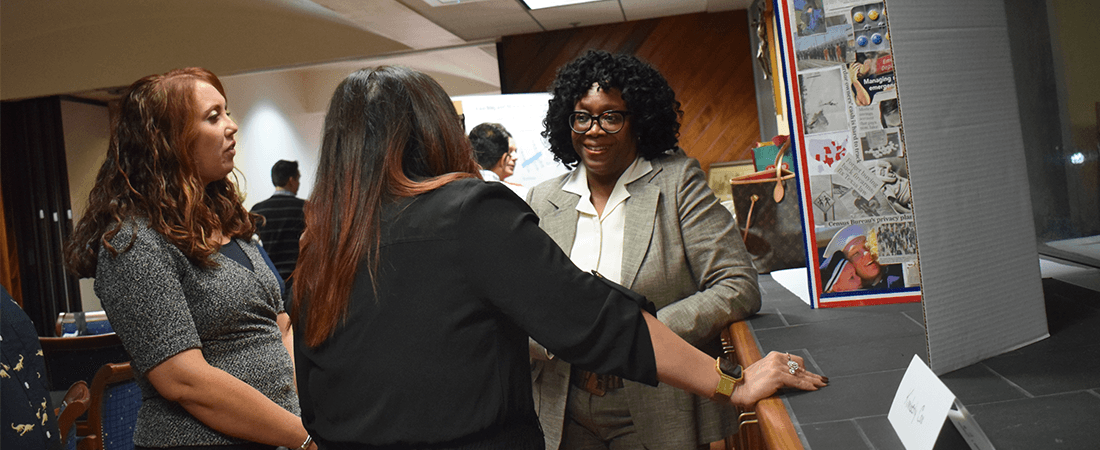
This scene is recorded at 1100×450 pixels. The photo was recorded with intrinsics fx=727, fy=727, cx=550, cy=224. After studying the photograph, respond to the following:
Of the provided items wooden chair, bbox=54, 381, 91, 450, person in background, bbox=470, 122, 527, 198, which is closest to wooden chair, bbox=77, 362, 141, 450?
wooden chair, bbox=54, 381, 91, 450

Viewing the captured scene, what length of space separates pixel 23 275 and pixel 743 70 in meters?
7.38

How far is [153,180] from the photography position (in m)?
1.52

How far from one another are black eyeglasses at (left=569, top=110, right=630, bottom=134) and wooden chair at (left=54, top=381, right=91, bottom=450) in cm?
165

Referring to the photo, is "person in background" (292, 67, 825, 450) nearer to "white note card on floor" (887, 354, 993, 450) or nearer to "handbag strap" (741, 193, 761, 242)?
"white note card on floor" (887, 354, 993, 450)

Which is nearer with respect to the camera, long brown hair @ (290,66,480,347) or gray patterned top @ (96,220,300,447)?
long brown hair @ (290,66,480,347)

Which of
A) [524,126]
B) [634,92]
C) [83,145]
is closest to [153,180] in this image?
[634,92]

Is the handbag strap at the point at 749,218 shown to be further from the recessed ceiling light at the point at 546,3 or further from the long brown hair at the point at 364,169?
the recessed ceiling light at the point at 546,3

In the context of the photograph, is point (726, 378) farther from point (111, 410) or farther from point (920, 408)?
point (111, 410)

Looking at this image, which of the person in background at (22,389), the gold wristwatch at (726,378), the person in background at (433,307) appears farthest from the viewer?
the person in background at (22,389)

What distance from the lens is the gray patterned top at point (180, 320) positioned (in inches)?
54.9

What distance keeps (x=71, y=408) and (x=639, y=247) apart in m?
1.71

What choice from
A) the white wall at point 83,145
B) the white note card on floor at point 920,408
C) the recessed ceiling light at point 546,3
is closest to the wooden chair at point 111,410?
the white note card on floor at point 920,408

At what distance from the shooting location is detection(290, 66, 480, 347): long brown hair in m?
1.03

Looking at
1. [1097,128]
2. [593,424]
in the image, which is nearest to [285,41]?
[593,424]
